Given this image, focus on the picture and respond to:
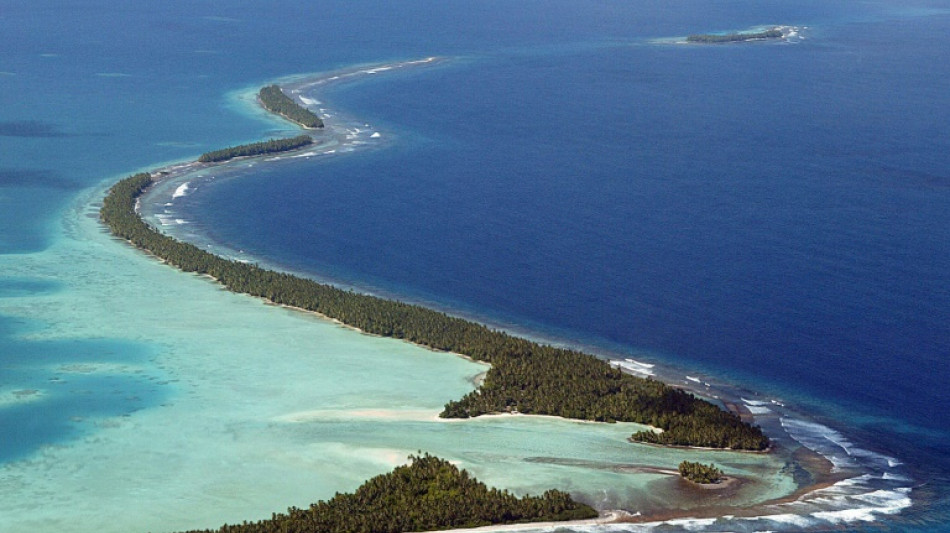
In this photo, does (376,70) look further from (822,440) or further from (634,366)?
(822,440)

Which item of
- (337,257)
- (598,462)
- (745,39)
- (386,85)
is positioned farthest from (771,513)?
(745,39)

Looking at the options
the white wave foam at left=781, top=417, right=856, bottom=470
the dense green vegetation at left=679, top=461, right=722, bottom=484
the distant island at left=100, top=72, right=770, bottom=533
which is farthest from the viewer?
the white wave foam at left=781, top=417, right=856, bottom=470

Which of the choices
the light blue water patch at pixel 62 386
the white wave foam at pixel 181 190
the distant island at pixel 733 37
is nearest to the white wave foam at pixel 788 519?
the light blue water patch at pixel 62 386

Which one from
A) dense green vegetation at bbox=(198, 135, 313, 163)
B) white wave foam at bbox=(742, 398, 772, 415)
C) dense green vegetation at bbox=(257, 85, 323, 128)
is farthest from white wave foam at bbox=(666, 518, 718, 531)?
dense green vegetation at bbox=(257, 85, 323, 128)

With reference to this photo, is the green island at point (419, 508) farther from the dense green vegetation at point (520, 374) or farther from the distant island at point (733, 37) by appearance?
the distant island at point (733, 37)

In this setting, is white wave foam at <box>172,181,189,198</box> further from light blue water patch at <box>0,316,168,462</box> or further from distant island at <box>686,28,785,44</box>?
distant island at <box>686,28,785,44</box>

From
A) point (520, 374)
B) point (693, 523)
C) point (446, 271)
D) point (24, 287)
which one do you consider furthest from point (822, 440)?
point (24, 287)
